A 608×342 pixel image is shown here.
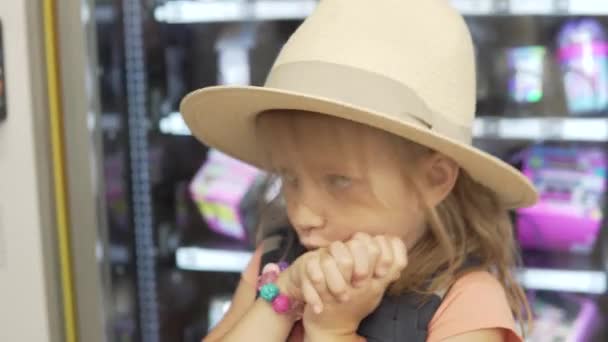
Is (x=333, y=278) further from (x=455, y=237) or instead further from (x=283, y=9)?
(x=283, y=9)

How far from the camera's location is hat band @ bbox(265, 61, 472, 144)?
0.75 meters

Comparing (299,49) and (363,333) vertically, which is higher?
(299,49)

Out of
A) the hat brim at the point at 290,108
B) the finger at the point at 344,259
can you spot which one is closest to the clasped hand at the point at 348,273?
the finger at the point at 344,259

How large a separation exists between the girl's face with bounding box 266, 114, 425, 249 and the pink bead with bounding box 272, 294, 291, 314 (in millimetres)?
82

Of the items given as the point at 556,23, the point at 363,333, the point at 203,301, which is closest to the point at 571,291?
the point at 556,23

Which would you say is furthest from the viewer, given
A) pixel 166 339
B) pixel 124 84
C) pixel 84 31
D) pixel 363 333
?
pixel 166 339

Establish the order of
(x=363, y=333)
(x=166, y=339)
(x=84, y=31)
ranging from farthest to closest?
(x=166, y=339), (x=84, y=31), (x=363, y=333)

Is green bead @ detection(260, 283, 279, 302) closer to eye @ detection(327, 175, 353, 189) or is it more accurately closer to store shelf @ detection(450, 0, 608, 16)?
eye @ detection(327, 175, 353, 189)

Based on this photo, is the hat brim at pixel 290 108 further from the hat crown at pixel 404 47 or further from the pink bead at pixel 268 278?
the pink bead at pixel 268 278

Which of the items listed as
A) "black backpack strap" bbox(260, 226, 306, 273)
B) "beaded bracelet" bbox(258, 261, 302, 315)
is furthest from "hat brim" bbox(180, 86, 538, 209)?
"beaded bracelet" bbox(258, 261, 302, 315)

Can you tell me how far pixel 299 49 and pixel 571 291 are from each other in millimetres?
795

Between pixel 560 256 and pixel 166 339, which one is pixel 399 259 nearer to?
pixel 560 256

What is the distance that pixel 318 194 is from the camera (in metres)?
0.80

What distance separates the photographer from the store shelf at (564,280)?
49.0 inches
